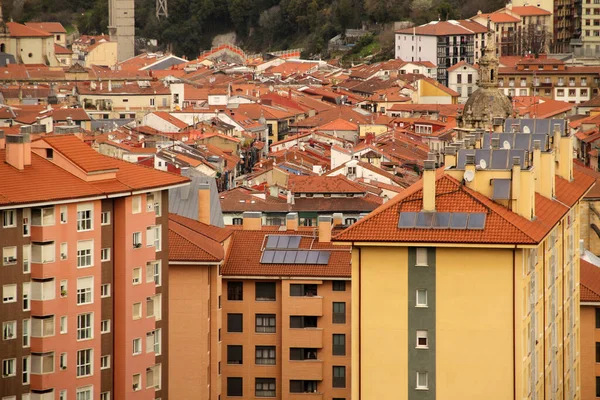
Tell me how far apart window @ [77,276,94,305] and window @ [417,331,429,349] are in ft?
27.2

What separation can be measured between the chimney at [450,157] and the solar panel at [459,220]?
273cm

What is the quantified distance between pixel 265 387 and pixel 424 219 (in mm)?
14375

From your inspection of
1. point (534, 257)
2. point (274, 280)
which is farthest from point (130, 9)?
point (534, 257)

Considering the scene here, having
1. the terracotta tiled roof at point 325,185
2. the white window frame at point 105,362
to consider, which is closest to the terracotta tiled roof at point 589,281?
the white window frame at point 105,362

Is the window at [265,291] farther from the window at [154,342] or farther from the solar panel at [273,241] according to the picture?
the window at [154,342]

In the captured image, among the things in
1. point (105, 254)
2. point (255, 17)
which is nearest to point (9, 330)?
point (105, 254)

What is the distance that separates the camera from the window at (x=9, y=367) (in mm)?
36094

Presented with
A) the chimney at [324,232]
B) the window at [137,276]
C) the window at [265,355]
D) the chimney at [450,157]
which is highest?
the chimney at [450,157]

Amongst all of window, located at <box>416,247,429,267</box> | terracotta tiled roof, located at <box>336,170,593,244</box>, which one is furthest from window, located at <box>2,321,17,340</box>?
window, located at <box>416,247,429,267</box>

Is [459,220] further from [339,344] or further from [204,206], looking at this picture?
[204,206]

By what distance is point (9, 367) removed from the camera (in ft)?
119

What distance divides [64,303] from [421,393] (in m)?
8.32

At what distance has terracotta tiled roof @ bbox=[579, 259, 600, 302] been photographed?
43344 mm

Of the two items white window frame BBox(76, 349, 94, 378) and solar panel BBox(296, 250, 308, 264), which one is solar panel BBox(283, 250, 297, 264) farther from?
white window frame BBox(76, 349, 94, 378)
